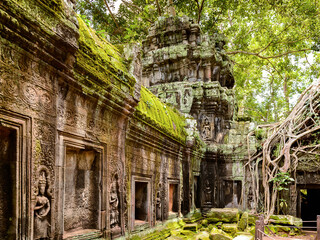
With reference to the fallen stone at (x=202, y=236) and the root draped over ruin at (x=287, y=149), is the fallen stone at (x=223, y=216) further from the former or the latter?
the fallen stone at (x=202, y=236)

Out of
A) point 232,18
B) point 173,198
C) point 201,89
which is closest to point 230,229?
point 173,198

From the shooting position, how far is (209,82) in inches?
393

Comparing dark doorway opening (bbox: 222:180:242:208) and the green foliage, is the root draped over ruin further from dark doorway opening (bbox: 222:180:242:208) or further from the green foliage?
dark doorway opening (bbox: 222:180:242:208)

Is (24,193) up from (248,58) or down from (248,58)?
down

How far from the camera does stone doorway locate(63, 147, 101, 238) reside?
12.0 feet

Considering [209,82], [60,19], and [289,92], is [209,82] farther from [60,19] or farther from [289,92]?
[289,92]

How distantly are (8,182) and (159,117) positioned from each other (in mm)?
4118

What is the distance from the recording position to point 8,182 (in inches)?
103

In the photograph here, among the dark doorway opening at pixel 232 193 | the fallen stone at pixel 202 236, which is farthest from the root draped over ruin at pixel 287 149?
the fallen stone at pixel 202 236

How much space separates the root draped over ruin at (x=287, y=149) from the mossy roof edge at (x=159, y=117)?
8.81 feet

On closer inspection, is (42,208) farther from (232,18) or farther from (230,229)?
(232,18)

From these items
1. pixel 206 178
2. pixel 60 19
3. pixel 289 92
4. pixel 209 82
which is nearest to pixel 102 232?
pixel 60 19

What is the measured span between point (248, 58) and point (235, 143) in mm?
7841

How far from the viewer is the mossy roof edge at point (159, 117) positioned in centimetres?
553
